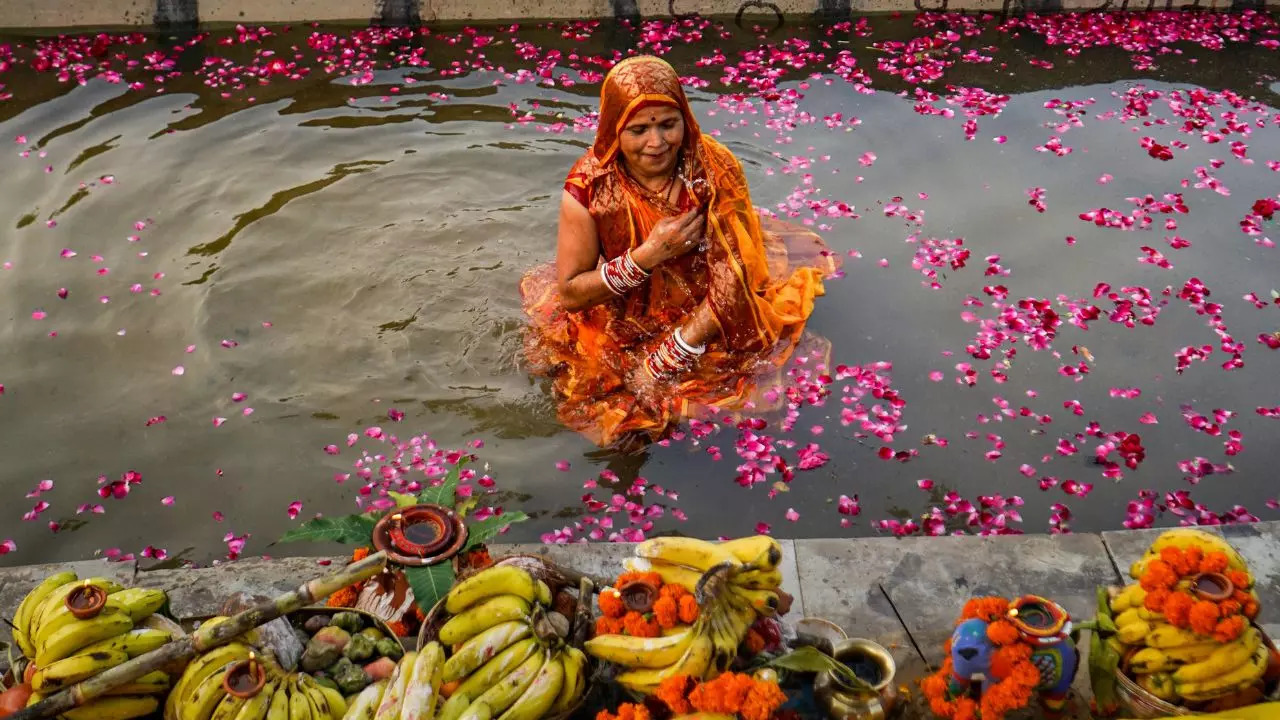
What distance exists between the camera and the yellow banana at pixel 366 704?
2.79 metres

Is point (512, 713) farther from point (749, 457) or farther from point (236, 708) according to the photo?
point (749, 457)

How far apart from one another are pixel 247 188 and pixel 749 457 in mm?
4774

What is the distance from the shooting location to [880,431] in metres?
5.63

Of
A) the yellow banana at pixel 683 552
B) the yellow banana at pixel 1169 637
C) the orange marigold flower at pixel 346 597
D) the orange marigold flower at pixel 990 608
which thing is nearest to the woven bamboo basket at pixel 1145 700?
the yellow banana at pixel 1169 637

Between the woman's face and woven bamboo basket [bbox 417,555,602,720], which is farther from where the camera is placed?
the woman's face

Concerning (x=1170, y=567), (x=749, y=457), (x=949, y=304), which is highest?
(x=1170, y=567)

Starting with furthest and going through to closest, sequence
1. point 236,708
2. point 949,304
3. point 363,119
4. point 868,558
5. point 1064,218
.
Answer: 1. point 363,119
2. point 1064,218
3. point 949,304
4. point 868,558
5. point 236,708

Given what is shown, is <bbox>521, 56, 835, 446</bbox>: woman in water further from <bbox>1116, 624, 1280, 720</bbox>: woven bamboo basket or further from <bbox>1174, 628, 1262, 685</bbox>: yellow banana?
<bbox>1174, 628, 1262, 685</bbox>: yellow banana

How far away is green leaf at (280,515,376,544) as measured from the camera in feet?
10.4

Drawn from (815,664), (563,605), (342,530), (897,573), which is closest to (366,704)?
(342,530)

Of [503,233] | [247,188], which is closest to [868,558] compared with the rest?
[503,233]

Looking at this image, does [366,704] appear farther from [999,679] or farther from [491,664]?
[999,679]

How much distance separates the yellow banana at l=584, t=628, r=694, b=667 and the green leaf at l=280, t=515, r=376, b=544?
2.74 feet

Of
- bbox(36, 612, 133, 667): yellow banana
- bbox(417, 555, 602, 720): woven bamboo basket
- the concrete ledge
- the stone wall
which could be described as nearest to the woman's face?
the concrete ledge
